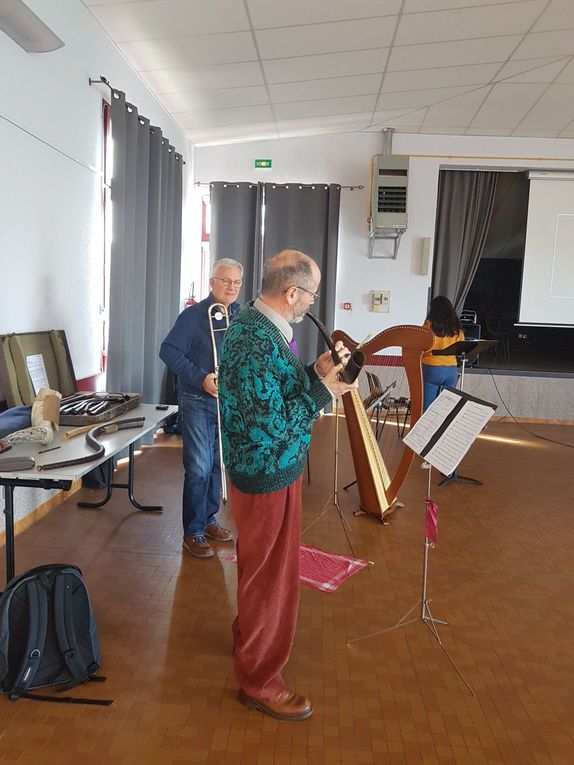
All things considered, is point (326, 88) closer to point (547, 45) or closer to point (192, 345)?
point (547, 45)

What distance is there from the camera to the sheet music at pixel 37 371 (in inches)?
126

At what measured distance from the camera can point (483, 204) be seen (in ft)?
23.7

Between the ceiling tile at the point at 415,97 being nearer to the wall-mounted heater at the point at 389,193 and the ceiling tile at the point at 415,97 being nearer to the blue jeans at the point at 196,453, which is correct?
the wall-mounted heater at the point at 389,193

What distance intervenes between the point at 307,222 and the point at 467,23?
2927 mm

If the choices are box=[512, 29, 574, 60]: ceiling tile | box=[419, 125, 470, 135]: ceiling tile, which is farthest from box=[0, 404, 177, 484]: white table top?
box=[419, 125, 470, 135]: ceiling tile

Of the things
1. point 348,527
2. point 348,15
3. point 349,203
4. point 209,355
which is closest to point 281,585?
point 209,355

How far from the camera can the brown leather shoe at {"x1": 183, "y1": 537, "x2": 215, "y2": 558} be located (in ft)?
10.0

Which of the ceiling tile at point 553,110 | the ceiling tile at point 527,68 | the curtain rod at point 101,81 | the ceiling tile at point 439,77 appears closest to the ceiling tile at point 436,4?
the ceiling tile at point 439,77

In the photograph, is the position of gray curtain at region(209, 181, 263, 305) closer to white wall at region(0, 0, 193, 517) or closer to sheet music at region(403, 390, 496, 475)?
white wall at region(0, 0, 193, 517)

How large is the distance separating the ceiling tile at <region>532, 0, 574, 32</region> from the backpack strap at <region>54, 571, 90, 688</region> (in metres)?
4.80

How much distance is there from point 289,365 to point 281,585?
2.31 ft

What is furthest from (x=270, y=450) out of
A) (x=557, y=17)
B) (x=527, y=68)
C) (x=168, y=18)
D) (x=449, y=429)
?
(x=527, y=68)

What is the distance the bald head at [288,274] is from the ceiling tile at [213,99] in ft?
13.2

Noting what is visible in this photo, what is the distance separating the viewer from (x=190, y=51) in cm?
436
